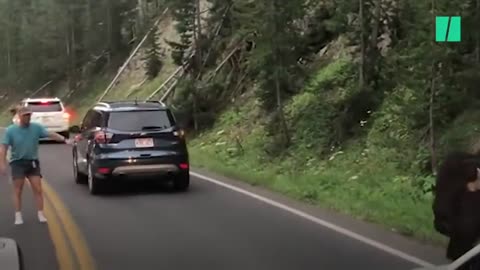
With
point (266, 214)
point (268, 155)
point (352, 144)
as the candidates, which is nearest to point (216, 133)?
point (268, 155)

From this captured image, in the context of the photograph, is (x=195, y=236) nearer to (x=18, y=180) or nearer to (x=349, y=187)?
(x=18, y=180)

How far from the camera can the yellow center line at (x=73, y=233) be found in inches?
385

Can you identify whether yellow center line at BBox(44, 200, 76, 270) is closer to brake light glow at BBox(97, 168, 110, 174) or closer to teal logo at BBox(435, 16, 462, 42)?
brake light glow at BBox(97, 168, 110, 174)

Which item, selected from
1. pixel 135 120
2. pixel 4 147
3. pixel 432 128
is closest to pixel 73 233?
pixel 4 147

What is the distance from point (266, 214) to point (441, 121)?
4888 mm

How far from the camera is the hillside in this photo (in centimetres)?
1525

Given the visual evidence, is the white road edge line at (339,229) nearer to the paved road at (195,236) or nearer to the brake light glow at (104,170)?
the paved road at (195,236)

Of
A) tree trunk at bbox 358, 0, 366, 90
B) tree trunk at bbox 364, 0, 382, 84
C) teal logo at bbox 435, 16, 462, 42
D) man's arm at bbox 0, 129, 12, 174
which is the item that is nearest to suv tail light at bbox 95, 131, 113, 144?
man's arm at bbox 0, 129, 12, 174

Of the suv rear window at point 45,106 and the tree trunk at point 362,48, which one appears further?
the suv rear window at point 45,106

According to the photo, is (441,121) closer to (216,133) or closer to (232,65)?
(216,133)

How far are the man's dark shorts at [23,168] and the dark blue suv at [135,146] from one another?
3.06 metres

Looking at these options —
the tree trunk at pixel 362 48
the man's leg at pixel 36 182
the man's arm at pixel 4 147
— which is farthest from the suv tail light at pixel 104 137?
the tree trunk at pixel 362 48

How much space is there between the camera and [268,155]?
867 inches

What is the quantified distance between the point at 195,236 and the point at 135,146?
16.7ft
